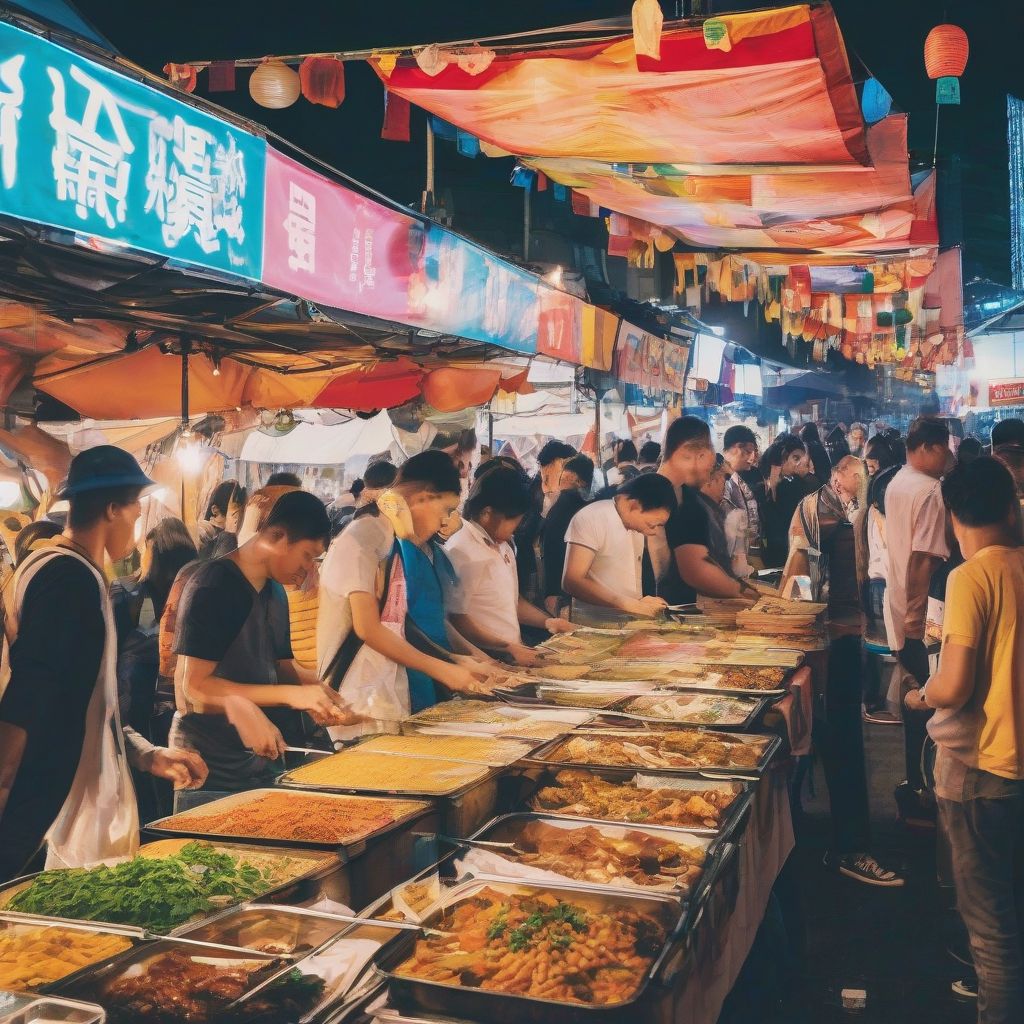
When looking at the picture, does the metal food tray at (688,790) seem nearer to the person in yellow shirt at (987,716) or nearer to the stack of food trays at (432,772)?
the stack of food trays at (432,772)

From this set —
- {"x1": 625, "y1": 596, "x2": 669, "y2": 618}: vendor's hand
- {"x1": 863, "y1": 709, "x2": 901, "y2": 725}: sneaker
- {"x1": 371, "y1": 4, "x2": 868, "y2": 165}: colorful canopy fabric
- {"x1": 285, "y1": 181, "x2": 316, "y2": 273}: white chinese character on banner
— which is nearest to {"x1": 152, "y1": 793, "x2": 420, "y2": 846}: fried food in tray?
{"x1": 285, "y1": 181, "x2": 316, "y2": 273}: white chinese character on banner

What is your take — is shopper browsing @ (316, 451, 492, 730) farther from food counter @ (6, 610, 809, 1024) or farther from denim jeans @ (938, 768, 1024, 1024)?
denim jeans @ (938, 768, 1024, 1024)

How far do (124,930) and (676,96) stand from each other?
4.14m

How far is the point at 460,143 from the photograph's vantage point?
21.3ft

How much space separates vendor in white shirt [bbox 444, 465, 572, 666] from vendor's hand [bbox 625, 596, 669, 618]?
4.47ft

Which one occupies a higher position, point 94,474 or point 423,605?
point 94,474

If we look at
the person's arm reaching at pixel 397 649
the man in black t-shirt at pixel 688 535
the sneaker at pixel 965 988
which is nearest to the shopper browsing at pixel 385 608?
the person's arm reaching at pixel 397 649

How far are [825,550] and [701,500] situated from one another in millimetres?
1466

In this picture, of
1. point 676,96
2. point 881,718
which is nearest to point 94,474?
point 676,96

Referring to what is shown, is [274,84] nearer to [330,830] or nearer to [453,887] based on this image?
[330,830]

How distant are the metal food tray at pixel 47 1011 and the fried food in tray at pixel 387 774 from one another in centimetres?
143

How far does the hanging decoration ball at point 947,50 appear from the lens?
19.3 feet

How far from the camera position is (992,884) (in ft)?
Result: 12.7

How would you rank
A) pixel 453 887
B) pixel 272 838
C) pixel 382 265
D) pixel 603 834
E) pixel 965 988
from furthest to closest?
pixel 382 265 → pixel 965 988 → pixel 603 834 → pixel 272 838 → pixel 453 887
